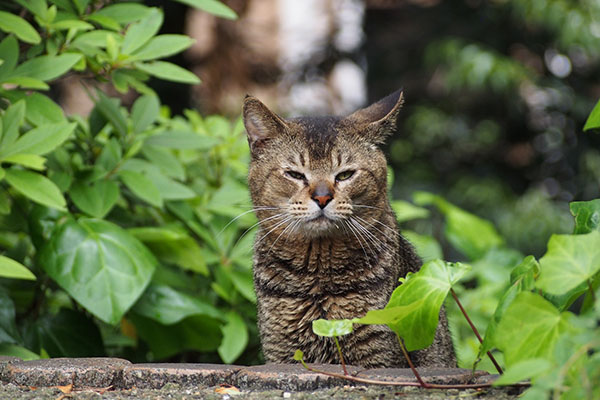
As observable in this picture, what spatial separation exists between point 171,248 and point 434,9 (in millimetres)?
5805

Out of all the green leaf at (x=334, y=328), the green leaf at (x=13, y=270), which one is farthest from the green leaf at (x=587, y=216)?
the green leaf at (x=13, y=270)

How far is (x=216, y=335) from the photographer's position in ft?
10.4

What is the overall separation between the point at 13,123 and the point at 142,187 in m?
0.56

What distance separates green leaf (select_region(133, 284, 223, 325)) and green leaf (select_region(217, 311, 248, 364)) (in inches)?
8.4

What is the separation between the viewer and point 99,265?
2.61 metres

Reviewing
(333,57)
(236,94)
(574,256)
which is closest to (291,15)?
(333,57)

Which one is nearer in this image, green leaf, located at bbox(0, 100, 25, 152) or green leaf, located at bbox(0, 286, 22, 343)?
green leaf, located at bbox(0, 100, 25, 152)

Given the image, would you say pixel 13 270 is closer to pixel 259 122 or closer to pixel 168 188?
pixel 168 188

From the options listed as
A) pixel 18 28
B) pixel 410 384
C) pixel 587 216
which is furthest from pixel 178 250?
pixel 587 216

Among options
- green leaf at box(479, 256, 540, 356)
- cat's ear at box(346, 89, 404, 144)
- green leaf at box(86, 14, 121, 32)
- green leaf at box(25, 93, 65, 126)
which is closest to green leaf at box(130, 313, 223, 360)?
green leaf at box(25, 93, 65, 126)

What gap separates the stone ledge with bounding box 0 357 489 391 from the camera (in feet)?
6.07

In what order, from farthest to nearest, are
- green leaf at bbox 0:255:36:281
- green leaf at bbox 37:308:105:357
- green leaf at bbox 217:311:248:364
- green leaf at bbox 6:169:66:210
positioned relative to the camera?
green leaf at bbox 217:311:248:364 → green leaf at bbox 37:308:105:357 → green leaf at bbox 6:169:66:210 → green leaf at bbox 0:255:36:281

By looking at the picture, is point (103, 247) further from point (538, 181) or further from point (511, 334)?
point (538, 181)

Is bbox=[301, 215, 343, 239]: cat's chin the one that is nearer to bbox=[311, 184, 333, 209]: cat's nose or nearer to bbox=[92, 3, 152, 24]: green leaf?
bbox=[311, 184, 333, 209]: cat's nose
